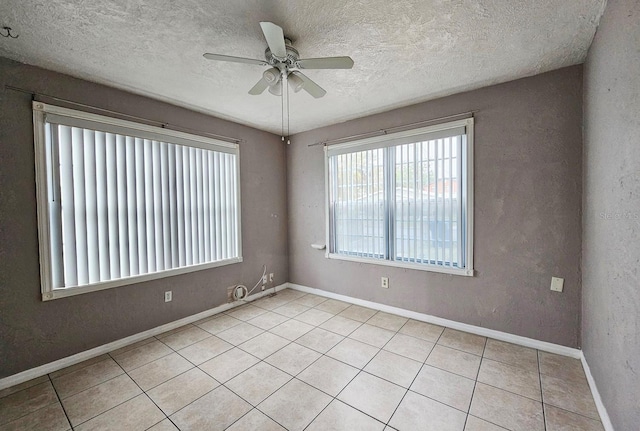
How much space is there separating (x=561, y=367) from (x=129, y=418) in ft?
10.7

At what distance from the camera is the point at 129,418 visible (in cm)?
167

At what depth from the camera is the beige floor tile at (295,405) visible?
1.63 m

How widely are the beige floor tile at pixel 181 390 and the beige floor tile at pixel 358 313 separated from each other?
5.55ft

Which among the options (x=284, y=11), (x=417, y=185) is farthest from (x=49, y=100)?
(x=417, y=185)

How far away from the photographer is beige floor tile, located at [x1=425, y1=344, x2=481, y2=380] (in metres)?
2.10

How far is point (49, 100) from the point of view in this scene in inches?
85.8

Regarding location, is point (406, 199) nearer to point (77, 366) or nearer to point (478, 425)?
point (478, 425)

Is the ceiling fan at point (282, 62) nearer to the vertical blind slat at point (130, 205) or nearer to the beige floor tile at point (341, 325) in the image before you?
the vertical blind slat at point (130, 205)

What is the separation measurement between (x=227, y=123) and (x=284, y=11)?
218 centimetres

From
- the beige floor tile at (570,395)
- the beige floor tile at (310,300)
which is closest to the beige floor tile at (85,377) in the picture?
the beige floor tile at (310,300)

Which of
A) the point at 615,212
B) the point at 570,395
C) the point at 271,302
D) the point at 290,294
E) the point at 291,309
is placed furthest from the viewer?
the point at 290,294

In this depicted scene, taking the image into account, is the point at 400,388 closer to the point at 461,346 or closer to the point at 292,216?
the point at 461,346

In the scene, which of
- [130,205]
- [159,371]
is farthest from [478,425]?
[130,205]

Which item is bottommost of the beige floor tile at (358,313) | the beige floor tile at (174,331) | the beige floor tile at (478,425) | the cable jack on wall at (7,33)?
the beige floor tile at (174,331)
